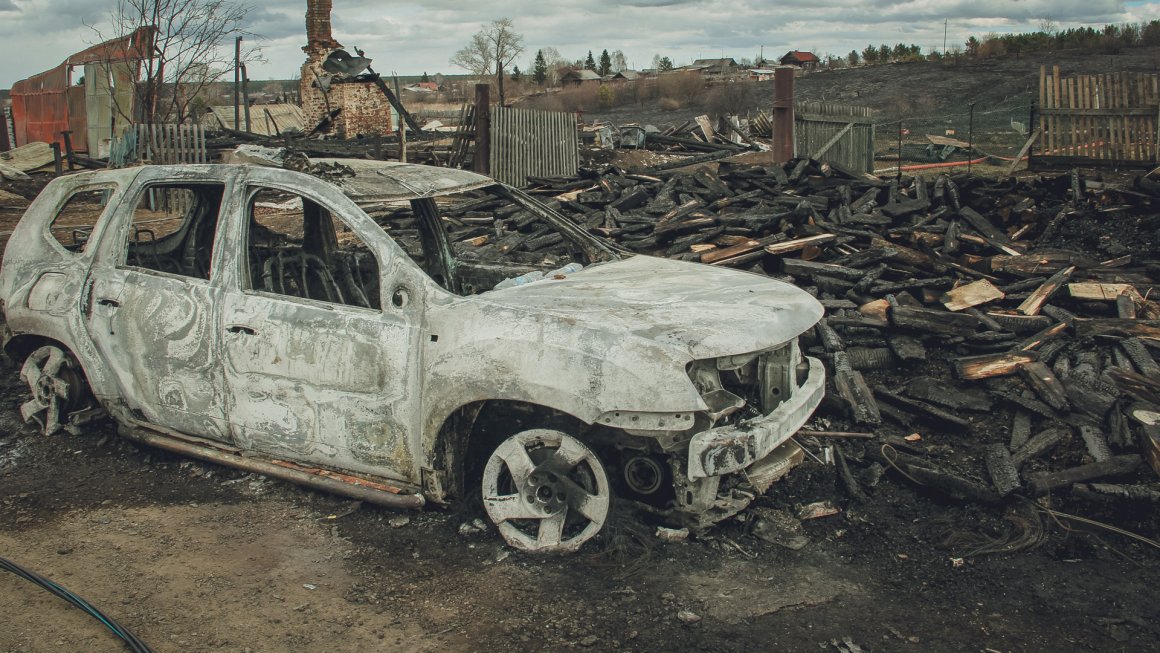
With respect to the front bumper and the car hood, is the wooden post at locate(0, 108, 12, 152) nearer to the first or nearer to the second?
the car hood

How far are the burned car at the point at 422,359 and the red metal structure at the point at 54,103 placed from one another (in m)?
18.7

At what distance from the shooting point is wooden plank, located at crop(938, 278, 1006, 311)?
275 inches

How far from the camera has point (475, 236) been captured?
36.2 ft

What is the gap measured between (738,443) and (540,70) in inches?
3242

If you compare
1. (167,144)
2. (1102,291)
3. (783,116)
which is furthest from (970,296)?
(167,144)

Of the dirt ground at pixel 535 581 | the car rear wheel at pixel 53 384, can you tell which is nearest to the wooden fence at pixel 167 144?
the car rear wheel at pixel 53 384

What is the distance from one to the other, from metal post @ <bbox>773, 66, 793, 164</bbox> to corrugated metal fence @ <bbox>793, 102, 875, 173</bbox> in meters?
0.28

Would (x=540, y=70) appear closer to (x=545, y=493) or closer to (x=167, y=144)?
(x=167, y=144)

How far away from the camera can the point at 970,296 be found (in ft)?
23.3

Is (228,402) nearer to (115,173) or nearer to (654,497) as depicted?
(115,173)

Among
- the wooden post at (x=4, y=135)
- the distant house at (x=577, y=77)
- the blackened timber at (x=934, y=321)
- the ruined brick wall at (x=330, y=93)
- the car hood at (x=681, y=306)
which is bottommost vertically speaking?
the blackened timber at (x=934, y=321)

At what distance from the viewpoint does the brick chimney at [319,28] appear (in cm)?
2608

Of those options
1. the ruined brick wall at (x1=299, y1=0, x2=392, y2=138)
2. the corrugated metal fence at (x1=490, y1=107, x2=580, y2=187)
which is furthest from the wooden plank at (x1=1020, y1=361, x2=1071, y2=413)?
the ruined brick wall at (x1=299, y1=0, x2=392, y2=138)

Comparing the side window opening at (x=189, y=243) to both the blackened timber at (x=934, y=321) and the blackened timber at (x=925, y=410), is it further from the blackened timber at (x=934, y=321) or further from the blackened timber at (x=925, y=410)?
the blackened timber at (x=934, y=321)
